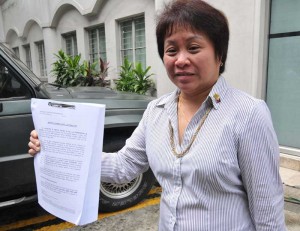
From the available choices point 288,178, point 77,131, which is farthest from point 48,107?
point 288,178

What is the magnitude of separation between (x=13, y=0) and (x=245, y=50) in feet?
46.5

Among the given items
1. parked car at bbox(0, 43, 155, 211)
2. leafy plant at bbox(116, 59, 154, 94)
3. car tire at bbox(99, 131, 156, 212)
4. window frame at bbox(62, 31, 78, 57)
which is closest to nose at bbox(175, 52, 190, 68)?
parked car at bbox(0, 43, 155, 211)

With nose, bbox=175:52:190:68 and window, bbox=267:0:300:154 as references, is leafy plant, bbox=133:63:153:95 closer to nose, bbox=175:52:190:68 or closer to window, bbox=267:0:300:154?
window, bbox=267:0:300:154

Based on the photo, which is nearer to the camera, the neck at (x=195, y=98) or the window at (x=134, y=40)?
the neck at (x=195, y=98)

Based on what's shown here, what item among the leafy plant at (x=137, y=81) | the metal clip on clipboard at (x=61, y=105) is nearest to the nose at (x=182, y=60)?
the metal clip on clipboard at (x=61, y=105)

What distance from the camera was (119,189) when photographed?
3055 millimetres

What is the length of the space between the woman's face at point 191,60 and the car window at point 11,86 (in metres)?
1.79

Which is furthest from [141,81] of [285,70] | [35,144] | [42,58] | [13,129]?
[42,58]

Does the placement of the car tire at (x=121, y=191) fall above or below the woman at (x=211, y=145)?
below

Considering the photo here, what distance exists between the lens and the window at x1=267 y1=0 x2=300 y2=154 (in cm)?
406

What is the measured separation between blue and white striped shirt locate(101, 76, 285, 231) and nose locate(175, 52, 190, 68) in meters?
0.15

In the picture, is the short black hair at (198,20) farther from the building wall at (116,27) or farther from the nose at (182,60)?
the building wall at (116,27)

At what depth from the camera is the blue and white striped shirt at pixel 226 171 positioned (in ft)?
3.35

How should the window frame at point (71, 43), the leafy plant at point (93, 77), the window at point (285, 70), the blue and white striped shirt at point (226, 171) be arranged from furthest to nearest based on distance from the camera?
the window frame at point (71, 43) < the leafy plant at point (93, 77) < the window at point (285, 70) < the blue and white striped shirt at point (226, 171)
